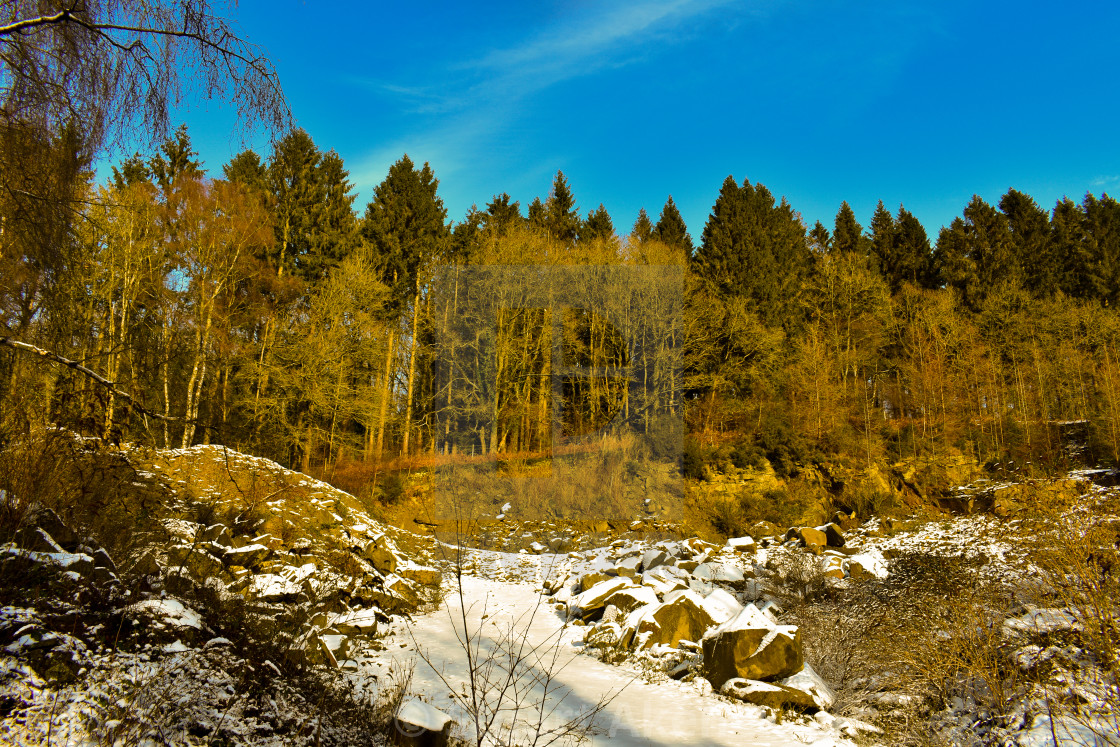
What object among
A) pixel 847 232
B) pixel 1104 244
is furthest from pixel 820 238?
pixel 1104 244

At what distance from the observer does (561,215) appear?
31797mm

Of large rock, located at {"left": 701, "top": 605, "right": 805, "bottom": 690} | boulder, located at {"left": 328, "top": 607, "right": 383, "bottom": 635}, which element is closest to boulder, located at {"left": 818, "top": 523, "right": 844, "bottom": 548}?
large rock, located at {"left": 701, "top": 605, "right": 805, "bottom": 690}

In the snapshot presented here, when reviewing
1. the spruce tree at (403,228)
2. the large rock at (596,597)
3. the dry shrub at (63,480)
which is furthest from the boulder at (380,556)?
the spruce tree at (403,228)

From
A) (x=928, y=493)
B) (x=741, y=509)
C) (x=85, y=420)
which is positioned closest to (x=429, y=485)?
(x=741, y=509)

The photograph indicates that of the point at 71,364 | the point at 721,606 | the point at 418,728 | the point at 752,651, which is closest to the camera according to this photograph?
the point at 71,364

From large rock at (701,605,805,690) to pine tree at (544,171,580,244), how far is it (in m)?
25.3

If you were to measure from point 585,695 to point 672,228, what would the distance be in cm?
3093

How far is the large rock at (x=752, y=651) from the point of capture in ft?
20.7

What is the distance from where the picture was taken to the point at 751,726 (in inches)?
222

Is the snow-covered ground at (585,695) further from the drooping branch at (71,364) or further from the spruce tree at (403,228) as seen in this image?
the spruce tree at (403,228)

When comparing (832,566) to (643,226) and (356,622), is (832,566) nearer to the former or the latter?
(356,622)

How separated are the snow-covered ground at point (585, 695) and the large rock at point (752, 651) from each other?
303 mm

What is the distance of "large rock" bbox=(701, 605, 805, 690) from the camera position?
6.31 m

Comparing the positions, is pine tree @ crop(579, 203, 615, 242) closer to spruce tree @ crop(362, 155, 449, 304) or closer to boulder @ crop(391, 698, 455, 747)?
spruce tree @ crop(362, 155, 449, 304)
